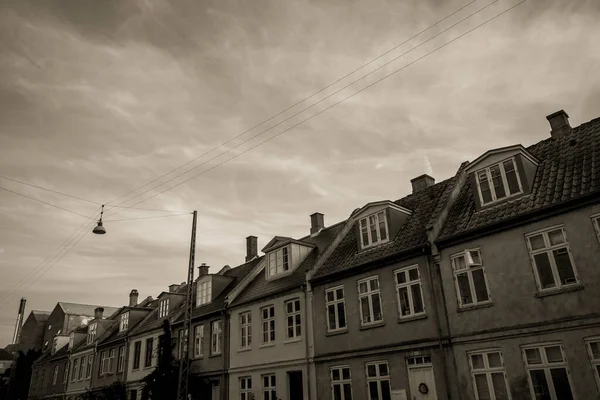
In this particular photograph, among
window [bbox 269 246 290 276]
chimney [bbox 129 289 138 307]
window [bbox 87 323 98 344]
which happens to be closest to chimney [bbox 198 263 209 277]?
window [bbox 87 323 98 344]

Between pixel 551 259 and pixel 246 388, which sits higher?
pixel 551 259

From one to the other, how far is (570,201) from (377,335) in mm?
8502

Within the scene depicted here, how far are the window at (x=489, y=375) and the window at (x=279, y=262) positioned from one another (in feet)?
39.7

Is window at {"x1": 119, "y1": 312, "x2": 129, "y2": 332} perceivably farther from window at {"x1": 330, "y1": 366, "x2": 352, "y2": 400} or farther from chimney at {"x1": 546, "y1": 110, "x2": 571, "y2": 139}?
chimney at {"x1": 546, "y1": 110, "x2": 571, "y2": 139}

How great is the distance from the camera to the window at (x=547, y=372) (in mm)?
12750

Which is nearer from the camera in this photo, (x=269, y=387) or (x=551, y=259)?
(x=551, y=259)

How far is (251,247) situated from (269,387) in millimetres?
14120

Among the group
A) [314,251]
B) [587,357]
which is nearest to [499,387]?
[587,357]

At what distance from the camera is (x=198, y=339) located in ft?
93.0

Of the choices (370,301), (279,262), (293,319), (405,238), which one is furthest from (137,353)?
(405,238)

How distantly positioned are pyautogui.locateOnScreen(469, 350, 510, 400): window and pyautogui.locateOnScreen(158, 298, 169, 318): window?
2434cm

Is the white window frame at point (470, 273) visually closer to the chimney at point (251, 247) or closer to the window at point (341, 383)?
the window at point (341, 383)

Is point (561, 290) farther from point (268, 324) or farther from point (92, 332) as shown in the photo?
point (92, 332)

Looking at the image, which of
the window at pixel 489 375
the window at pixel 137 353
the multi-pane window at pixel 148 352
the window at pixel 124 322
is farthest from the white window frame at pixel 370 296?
the window at pixel 124 322
